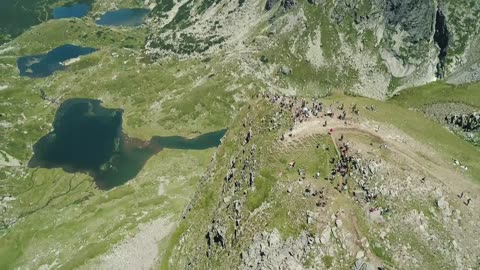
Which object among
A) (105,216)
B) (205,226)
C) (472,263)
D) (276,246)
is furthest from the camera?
(105,216)

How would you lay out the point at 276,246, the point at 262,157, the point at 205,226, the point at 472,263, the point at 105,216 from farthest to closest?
the point at 105,216 < the point at 205,226 < the point at 262,157 < the point at 276,246 < the point at 472,263

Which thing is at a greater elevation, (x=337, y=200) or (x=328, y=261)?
(x=337, y=200)

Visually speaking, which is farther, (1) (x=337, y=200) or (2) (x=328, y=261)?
(1) (x=337, y=200)

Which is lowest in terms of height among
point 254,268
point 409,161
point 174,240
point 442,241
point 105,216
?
point 105,216

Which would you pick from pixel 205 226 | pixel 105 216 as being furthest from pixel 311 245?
pixel 105 216

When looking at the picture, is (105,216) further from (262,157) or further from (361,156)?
(361,156)

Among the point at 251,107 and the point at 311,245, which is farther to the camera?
the point at 251,107

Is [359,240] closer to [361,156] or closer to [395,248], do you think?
[395,248]

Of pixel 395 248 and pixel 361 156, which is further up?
pixel 361 156

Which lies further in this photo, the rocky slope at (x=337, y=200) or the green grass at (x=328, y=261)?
the rocky slope at (x=337, y=200)

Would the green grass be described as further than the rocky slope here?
No
